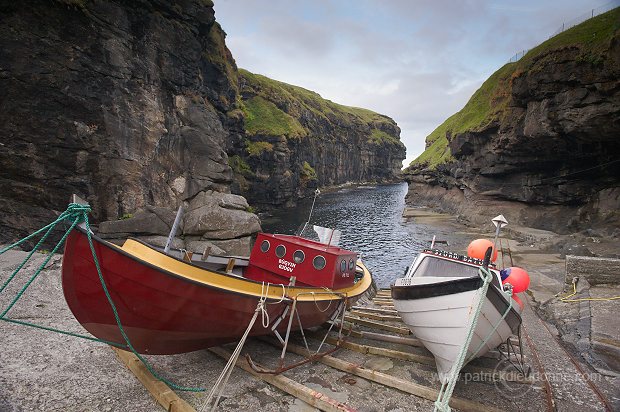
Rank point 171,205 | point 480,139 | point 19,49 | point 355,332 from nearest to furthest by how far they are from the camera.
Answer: point 355,332, point 19,49, point 171,205, point 480,139

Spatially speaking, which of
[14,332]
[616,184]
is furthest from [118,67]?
[616,184]

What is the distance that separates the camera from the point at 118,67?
28.9m

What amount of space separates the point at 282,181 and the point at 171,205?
33.9 m

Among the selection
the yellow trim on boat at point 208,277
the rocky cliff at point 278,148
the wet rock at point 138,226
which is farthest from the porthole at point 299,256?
the rocky cliff at point 278,148

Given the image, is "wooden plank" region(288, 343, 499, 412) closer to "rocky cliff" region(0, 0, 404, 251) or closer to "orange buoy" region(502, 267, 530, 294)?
"orange buoy" region(502, 267, 530, 294)

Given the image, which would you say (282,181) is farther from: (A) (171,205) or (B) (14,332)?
(B) (14,332)

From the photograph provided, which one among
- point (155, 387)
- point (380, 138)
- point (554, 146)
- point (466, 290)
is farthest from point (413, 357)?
point (380, 138)

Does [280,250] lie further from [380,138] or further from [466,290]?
[380,138]

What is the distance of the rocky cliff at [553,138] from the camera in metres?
28.0

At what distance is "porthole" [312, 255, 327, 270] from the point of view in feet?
33.7

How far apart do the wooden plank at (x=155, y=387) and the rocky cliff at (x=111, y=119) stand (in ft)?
67.1

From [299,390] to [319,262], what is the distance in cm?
412

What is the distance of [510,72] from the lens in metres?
46.2

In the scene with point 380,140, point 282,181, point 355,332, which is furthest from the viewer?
point 380,140
